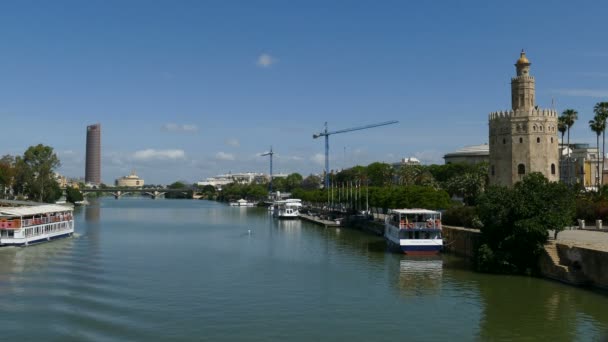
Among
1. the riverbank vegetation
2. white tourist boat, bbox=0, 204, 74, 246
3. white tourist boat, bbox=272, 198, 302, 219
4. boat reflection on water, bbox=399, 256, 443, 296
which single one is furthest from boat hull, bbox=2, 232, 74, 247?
the riverbank vegetation

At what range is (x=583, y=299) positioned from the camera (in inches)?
1355

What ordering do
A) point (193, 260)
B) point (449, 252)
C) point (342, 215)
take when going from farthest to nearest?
point (342, 215) → point (449, 252) → point (193, 260)

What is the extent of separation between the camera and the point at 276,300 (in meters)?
35.2

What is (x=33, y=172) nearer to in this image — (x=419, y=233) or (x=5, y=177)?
(x=5, y=177)

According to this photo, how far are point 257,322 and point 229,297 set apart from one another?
6.25 m

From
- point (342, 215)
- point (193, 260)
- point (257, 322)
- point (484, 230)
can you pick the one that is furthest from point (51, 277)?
point (342, 215)

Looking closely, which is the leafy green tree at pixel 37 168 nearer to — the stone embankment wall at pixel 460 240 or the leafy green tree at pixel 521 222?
the stone embankment wall at pixel 460 240

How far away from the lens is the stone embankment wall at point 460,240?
5262 cm

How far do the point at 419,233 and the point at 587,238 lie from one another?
49.3 ft

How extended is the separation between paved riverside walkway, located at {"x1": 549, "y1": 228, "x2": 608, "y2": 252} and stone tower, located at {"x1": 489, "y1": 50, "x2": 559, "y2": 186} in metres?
18.6

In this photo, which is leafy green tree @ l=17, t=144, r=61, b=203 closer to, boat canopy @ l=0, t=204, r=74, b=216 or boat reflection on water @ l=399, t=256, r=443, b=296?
boat canopy @ l=0, t=204, r=74, b=216

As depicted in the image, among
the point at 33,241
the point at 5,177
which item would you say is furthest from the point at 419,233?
the point at 5,177

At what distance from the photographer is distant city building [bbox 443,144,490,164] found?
145 metres

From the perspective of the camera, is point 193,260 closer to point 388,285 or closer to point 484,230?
point 388,285
